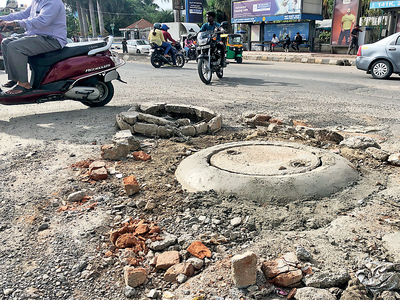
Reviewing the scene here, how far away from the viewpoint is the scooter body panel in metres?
5.46

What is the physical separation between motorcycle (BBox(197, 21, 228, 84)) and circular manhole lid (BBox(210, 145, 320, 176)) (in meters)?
5.87

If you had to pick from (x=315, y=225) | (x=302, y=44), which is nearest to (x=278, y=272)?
(x=315, y=225)

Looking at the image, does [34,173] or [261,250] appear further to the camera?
[34,173]

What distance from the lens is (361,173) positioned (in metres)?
3.23

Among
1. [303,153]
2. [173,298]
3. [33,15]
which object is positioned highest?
[33,15]

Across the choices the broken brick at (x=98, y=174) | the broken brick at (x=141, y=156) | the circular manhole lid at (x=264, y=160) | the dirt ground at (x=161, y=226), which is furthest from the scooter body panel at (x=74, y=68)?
the circular manhole lid at (x=264, y=160)

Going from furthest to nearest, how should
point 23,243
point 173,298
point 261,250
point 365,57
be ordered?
point 365,57, point 23,243, point 261,250, point 173,298

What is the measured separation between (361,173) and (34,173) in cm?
308

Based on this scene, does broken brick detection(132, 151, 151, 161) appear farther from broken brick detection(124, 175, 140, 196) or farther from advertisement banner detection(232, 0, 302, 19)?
advertisement banner detection(232, 0, 302, 19)

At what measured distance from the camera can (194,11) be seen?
35.9 m

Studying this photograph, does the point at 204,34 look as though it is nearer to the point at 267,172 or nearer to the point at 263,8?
the point at 267,172

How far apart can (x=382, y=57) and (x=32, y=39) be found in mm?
9484

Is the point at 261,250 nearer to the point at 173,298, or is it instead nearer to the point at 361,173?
the point at 173,298

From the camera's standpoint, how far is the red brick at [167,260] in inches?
80.2
